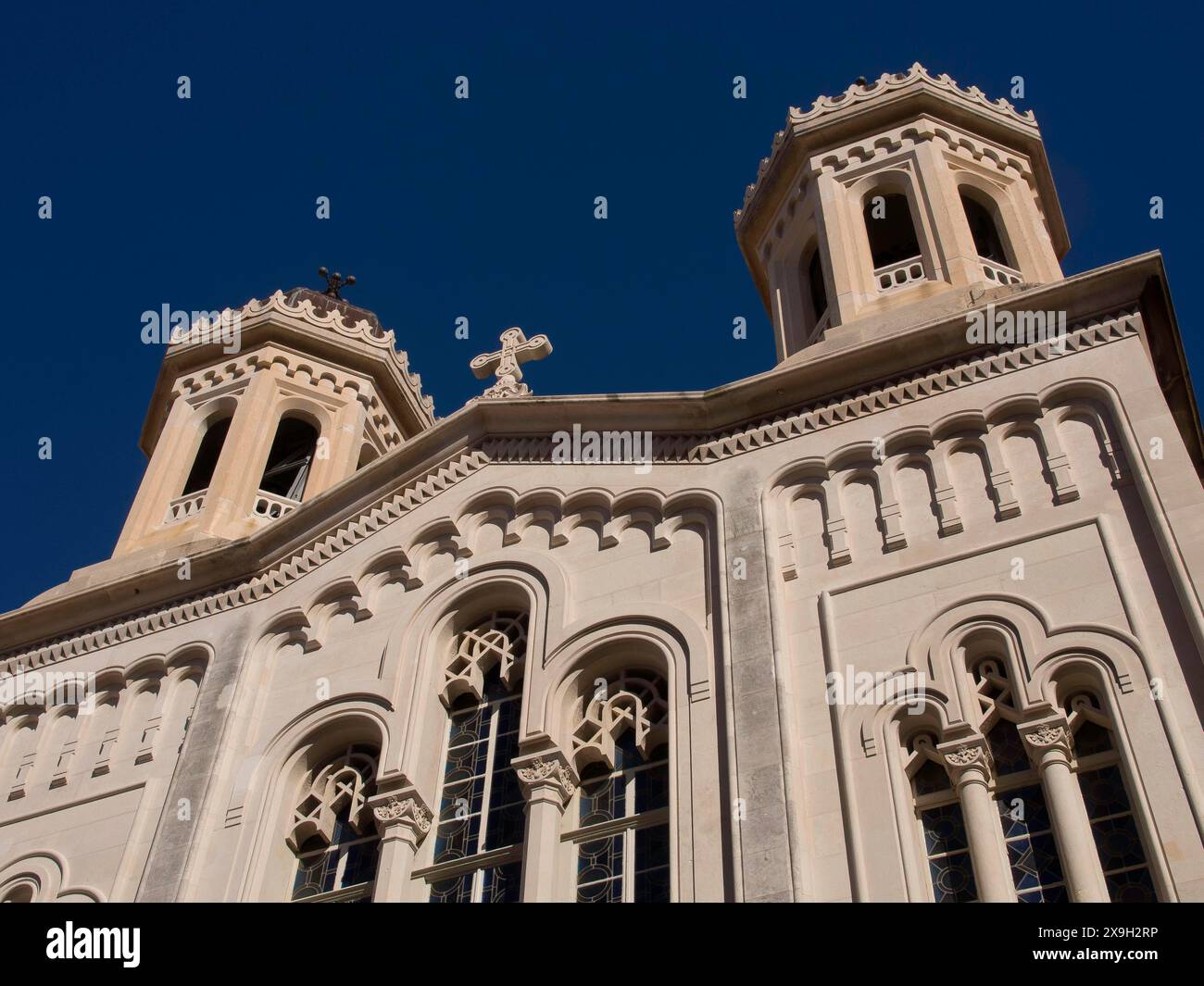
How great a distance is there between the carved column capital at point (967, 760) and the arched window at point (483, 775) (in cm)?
405

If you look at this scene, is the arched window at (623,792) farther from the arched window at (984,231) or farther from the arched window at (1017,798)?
the arched window at (984,231)

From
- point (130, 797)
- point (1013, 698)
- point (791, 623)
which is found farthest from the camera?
point (130, 797)

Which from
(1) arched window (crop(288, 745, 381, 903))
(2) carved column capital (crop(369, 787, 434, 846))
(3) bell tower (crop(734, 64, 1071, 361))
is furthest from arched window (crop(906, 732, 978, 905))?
(3) bell tower (crop(734, 64, 1071, 361))

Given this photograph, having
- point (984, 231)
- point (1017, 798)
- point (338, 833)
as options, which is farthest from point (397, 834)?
point (984, 231)

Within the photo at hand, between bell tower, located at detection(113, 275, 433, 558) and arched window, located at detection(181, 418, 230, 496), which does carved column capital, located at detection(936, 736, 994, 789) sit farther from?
arched window, located at detection(181, 418, 230, 496)

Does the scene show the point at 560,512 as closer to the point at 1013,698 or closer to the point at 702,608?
the point at 702,608

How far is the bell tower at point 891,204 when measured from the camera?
22953 mm

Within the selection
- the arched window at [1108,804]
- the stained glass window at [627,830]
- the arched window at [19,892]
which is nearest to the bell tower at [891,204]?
the stained glass window at [627,830]

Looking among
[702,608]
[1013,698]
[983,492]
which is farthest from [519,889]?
[983,492]

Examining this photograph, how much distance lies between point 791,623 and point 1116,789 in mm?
3738

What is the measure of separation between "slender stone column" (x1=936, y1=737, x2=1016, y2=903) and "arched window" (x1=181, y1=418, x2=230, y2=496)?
15442mm
